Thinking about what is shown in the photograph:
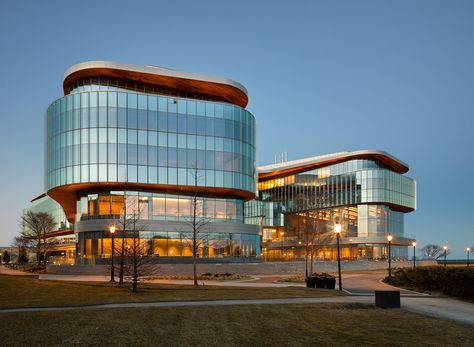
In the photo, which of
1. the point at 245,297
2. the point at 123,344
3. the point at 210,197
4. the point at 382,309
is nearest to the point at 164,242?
the point at 210,197

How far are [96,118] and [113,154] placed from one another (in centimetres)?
497

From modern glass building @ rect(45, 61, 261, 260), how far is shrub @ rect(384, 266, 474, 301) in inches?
1259

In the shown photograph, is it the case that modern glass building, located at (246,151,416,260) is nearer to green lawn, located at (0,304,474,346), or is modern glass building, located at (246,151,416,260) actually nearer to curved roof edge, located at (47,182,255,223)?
curved roof edge, located at (47,182,255,223)

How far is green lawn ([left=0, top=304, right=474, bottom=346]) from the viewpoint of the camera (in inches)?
569

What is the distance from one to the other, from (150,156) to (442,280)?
132 feet

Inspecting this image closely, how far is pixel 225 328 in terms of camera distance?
54.2 ft

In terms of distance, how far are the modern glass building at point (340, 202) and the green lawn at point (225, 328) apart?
256 ft

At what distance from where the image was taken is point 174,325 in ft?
54.4

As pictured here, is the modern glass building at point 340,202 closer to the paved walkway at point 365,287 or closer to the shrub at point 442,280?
the paved walkway at point 365,287

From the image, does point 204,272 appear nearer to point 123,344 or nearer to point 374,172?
point 123,344

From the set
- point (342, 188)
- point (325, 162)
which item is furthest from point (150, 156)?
point (342, 188)

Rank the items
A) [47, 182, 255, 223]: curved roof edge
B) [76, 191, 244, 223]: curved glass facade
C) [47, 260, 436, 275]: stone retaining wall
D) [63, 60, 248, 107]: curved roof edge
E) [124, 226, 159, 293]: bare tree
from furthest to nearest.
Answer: [63, 60, 248, 107]: curved roof edge < [76, 191, 244, 223]: curved glass facade < [47, 182, 255, 223]: curved roof edge < [47, 260, 436, 275]: stone retaining wall < [124, 226, 159, 293]: bare tree

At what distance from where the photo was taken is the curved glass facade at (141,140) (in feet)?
200

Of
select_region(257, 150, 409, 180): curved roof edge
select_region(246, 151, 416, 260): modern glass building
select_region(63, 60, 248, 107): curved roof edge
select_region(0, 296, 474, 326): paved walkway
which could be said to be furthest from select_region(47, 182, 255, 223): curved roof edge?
select_region(0, 296, 474, 326): paved walkway
